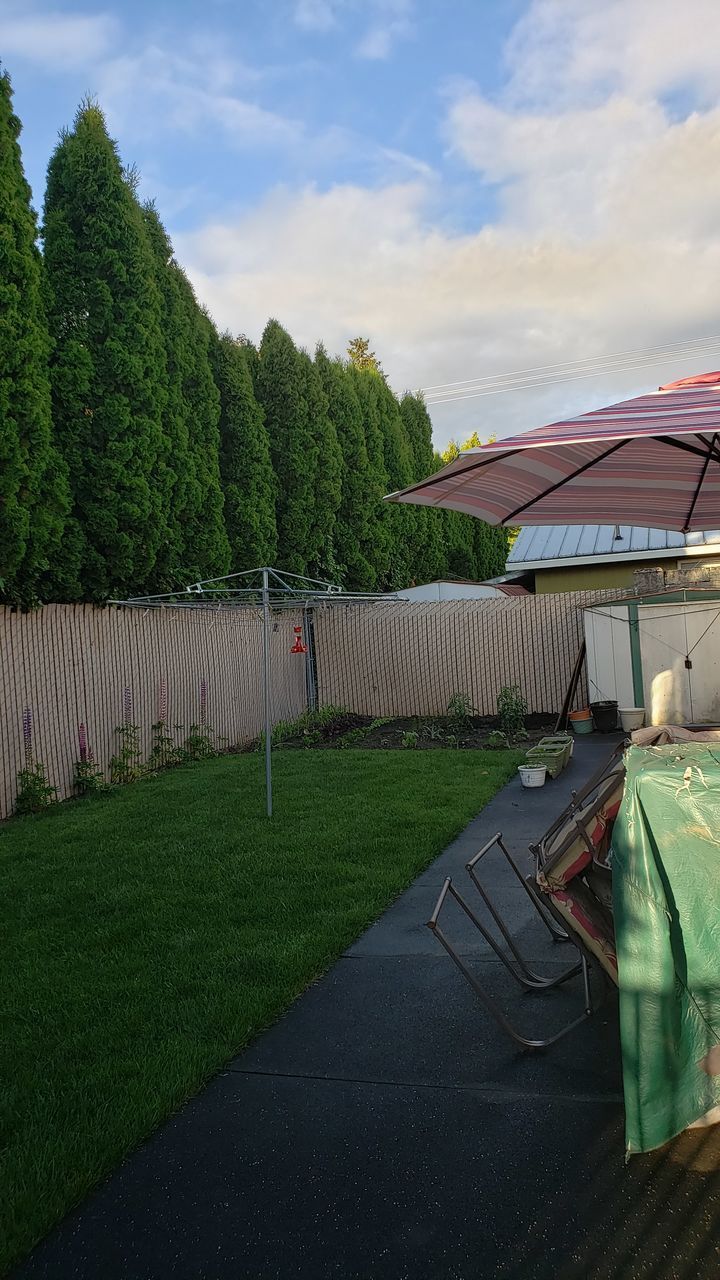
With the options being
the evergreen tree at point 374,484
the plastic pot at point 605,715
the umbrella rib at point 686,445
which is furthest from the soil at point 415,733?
the umbrella rib at point 686,445

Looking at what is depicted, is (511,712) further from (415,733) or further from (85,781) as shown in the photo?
(85,781)

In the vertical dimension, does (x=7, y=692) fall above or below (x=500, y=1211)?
above

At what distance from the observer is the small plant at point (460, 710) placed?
13.7 metres

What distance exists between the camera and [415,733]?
1273 centimetres

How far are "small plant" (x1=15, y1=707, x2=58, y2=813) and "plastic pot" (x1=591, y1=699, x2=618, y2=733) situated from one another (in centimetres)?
739

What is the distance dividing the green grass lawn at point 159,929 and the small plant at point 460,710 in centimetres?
384

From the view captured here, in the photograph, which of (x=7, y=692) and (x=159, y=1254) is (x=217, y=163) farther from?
(x=159, y=1254)

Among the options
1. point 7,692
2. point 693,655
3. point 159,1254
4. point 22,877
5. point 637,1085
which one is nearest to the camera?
point 159,1254

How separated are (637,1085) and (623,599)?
1086 cm

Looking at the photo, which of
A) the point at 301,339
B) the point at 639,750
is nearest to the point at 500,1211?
the point at 639,750

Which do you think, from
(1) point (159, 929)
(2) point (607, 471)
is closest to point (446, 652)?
(2) point (607, 471)

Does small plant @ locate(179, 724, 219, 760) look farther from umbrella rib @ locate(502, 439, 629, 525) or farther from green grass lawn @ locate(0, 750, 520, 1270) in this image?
umbrella rib @ locate(502, 439, 629, 525)

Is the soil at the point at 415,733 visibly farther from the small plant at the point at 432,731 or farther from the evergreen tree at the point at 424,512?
the evergreen tree at the point at 424,512

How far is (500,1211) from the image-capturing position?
246 cm
